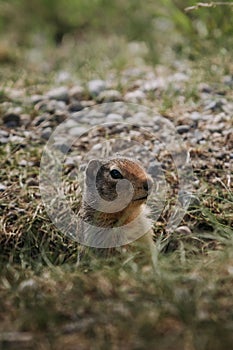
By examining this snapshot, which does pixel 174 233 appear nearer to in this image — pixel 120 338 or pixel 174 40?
pixel 120 338

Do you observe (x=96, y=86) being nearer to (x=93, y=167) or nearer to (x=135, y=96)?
(x=135, y=96)

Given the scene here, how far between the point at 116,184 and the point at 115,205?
123mm

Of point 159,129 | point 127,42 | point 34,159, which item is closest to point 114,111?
point 159,129

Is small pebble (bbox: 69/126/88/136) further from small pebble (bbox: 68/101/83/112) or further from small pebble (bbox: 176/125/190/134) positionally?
small pebble (bbox: 176/125/190/134)

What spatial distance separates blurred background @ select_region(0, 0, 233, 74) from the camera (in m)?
6.54

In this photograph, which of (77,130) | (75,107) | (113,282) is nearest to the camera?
(113,282)

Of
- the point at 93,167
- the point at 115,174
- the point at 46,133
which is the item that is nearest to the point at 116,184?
the point at 115,174

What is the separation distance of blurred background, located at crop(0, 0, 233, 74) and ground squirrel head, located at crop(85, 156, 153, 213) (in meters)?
2.42

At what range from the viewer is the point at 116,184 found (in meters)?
4.06

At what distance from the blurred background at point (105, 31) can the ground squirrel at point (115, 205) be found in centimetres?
246

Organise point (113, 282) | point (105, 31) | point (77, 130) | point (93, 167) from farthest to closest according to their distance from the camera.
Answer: point (105, 31) < point (77, 130) < point (93, 167) < point (113, 282)

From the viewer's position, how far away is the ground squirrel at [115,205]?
13.1ft

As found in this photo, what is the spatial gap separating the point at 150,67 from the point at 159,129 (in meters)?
1.51

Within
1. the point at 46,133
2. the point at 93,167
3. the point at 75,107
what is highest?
the point at 93,167
